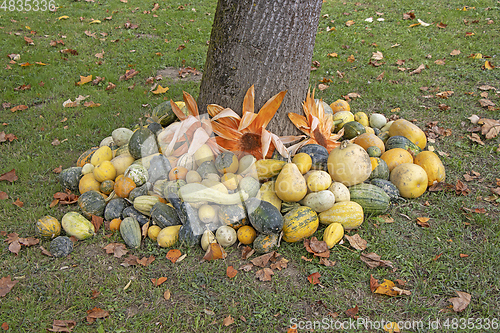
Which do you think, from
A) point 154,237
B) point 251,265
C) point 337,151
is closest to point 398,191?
point 337,151

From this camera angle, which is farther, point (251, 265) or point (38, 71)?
point (38, 71)

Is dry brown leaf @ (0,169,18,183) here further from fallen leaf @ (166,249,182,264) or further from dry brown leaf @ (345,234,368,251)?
dry brown leaf @ (345,234,368,251)

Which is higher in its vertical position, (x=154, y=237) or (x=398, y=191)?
(x=398, y=191)

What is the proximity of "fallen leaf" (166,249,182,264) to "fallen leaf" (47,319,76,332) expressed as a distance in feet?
2.79

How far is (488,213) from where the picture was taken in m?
3.44

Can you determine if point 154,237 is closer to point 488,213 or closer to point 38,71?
point 488,213


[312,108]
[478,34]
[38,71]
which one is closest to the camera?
[312,108]

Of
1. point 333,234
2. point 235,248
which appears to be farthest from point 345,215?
point 235,248

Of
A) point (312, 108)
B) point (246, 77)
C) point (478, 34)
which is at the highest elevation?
point (478, 34)

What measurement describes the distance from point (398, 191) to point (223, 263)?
6.65 feet

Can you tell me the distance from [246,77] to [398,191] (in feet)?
6.65

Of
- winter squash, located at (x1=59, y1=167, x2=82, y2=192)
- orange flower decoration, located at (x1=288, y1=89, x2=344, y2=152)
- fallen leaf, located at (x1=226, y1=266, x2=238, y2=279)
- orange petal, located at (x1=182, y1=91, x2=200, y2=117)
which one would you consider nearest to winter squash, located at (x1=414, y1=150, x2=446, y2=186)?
orange flower decoration, located at (x1=288, y1=89, x2=344, y2=152)

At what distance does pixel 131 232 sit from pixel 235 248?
98 centimetres

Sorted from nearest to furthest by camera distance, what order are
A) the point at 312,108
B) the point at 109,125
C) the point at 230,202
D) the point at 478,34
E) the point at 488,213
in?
the point at 230,202 → the point at 488,213 → the point at 312,108 → the point at 109,125 → the point at 478,34
